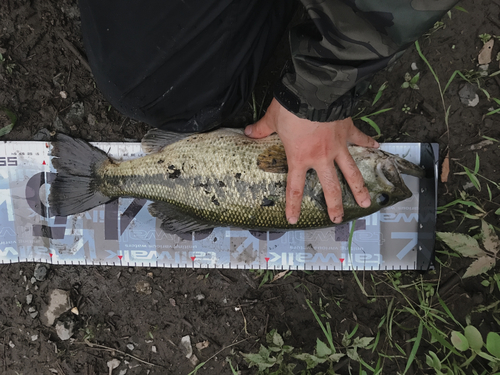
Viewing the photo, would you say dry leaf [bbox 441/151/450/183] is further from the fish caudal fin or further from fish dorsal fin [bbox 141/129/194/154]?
the fish caudal fin

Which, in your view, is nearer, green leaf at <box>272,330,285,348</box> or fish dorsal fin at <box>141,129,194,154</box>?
fish dorsal fin at <box>141,129,194,154</box>

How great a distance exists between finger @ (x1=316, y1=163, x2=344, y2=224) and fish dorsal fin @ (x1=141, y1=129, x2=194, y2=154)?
107 centimetres

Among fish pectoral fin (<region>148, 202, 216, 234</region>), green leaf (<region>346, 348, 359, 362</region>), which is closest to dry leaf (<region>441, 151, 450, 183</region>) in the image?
green leaf (<region>346, 348, 359, 362</region>)

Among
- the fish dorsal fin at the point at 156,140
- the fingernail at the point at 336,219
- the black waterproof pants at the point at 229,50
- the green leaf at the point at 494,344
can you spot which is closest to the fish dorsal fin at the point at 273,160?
the black waterproof pants at the point at 229,50

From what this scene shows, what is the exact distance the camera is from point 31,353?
270 cm

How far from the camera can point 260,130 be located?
86.0 inches

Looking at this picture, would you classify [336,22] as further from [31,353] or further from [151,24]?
[31,353]

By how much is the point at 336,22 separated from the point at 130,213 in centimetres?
204

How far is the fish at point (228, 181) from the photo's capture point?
2039mm

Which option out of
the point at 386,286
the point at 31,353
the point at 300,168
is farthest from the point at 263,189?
the point at 31,353

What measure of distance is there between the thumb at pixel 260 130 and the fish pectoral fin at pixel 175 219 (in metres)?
0.68

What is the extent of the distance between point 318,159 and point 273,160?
10.9 inches

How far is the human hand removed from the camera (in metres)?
1.90

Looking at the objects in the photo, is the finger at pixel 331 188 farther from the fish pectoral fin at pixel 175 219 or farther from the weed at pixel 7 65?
the weed at pixel 7 65
